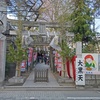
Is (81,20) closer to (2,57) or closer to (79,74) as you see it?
(79,74)

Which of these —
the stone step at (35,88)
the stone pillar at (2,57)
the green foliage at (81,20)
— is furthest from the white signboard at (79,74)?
the stone pillar at (2,57)

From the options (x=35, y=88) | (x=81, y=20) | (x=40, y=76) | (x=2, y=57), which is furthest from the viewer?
(x=81, y=20)

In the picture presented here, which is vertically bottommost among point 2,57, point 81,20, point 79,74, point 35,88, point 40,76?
point 35,88

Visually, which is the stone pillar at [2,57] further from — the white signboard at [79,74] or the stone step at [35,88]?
the white signboard at [79,74]

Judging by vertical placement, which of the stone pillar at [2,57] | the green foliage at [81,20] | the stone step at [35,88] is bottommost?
the stone step at [35,88]

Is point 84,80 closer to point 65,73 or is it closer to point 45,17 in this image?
point 65,73

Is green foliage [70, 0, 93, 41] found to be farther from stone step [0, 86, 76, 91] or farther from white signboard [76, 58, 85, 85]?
stone step [0, 86, 76, 91]

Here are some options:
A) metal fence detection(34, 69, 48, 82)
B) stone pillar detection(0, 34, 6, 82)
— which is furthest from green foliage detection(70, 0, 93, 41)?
stone pillar detection(0, 34, 6, 82)

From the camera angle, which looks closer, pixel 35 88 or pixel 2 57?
pixel 35 88

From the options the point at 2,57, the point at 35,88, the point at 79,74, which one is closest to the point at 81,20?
the point at 79,74

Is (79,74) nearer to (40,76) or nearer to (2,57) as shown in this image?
(40,76)

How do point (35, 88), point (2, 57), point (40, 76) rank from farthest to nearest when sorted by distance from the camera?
point (40, 76)
point (2, 57)
point (35, 88)

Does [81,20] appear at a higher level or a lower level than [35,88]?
higher

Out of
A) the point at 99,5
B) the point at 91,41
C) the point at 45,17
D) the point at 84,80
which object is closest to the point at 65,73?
the point at 84,80
